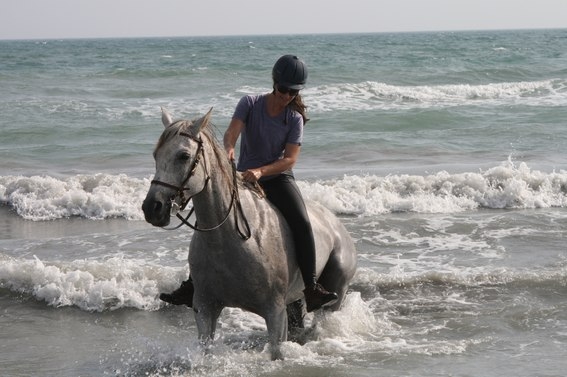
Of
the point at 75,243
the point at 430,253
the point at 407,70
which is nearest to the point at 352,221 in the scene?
the point at 430,253

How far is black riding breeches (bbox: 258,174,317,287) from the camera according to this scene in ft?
20.0

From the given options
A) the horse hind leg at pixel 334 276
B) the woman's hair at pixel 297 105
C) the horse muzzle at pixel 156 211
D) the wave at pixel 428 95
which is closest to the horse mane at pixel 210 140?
the horse muzzle at pixel 156 211

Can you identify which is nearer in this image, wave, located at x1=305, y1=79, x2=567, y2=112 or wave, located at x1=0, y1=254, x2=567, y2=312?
wave, located at x1=0, y1=254, x2=567, y2=312

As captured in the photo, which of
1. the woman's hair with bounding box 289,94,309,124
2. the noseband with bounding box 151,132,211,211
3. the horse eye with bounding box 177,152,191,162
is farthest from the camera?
the woman's hair with bounding box 289,94,309,124

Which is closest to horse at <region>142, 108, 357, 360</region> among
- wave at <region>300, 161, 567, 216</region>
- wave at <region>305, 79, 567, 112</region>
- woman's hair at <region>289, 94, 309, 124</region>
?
woman's hair at <region>289, 94, 309, 124</region>

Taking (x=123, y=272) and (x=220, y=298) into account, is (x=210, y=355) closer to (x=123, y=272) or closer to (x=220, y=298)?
(x=220, y=298)

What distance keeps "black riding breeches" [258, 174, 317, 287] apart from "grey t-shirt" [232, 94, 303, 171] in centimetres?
19

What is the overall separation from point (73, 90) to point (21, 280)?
84.8 ft

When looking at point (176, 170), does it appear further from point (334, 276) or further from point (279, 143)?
point (334, 276)

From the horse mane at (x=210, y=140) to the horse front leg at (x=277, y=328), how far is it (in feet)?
2.68

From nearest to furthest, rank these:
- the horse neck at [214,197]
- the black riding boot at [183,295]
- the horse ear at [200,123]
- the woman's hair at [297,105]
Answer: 1. the horse ear at [200,123]
2. the horse neck at [214,197]
3. the woman's hair at [297,105]
4. the black riding boot at [183,295]

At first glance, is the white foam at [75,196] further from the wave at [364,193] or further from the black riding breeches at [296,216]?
the black riding breeches at [296,216]

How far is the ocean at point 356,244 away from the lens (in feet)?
22.9

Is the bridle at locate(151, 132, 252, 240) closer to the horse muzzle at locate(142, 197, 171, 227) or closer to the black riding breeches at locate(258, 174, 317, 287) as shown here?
the horse muzzle at locate(142, 197, 171, 227)
